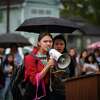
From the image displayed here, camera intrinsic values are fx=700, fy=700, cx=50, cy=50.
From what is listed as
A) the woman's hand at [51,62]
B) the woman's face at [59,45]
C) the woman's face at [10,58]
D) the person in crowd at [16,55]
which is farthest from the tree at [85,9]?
the woman's hand at [51,62]

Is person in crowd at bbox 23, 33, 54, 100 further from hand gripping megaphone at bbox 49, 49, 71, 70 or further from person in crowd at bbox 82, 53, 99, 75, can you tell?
person in crowd at bbox 82, 53, 99, 75

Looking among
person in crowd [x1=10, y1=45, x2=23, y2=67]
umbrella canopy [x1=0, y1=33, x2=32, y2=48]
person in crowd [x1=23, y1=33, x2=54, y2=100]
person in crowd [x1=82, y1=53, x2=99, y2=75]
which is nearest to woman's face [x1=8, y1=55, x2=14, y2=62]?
person in crowd [x1=10, y1=45, x2=23, y2=67]

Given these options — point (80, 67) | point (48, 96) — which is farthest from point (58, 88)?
point (80, 67)

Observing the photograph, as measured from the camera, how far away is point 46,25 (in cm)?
1045

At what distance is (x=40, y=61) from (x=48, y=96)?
50 cm

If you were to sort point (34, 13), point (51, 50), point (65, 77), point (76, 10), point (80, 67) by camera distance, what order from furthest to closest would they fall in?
point (76, 10), point (34, 13), point (80, 67), point (65, 77), point (51, 50)

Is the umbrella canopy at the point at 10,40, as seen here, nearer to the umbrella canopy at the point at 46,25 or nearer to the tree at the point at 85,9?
the umbrella canopy at the point at 46,25

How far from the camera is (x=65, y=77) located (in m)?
9.75

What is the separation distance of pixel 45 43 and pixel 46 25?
1.27 meters

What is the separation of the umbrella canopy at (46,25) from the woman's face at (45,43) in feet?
3.59

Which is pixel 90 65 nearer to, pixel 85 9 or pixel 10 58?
pixel 10 58

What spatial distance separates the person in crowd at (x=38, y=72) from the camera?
9164 millimetres

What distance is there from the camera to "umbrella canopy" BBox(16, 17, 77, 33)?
34.3ft

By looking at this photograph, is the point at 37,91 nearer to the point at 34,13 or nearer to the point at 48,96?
the point at 48,96
